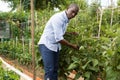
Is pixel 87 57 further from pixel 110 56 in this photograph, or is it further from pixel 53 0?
pixel 53 0

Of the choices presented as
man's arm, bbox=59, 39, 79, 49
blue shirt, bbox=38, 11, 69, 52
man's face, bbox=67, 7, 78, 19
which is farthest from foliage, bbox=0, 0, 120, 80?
man's face, bbox=67, 7, 78, 19

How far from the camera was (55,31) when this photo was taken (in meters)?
5.48

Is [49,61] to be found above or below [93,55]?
below

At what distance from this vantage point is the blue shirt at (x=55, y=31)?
548 centimetres

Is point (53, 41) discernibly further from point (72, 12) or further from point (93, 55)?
point (93, 55)

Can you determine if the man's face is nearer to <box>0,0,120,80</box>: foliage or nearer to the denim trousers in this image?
<box>0,0,120,80</box>: foliage

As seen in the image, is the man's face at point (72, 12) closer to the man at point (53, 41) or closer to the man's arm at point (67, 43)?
the man at point (53, 41)

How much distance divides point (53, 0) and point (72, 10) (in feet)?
51.3

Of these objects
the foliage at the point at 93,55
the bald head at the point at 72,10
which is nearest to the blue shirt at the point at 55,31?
the bald head at the point at 72,10

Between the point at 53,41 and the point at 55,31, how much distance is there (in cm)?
31

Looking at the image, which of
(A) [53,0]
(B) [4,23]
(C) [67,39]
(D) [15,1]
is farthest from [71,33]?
(D) [15,1]

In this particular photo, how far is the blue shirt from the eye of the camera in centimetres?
548

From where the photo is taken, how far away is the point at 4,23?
18688 mm

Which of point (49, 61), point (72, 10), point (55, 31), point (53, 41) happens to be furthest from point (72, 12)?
point (49, 61)
